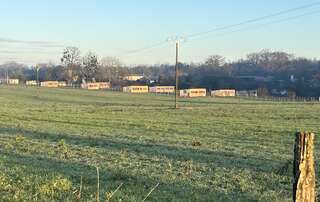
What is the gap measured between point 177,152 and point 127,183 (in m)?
7.12

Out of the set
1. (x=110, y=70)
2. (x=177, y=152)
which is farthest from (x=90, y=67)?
(x=177, y=152)

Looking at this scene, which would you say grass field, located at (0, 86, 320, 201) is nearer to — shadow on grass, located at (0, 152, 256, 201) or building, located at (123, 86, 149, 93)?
shadow on grass, located at (0, 152, 256, 201)

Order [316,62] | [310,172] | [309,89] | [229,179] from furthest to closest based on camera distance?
[316,62], [309,89], [229,179], [310,172]

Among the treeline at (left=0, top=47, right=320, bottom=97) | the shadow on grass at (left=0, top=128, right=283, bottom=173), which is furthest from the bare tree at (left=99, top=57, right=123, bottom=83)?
the shadow on grass at (left=0, top=128, right=283, bottom=173)

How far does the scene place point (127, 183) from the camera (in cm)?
1167

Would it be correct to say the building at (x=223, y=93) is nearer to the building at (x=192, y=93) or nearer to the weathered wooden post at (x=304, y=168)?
the building at (x=192, y=93)

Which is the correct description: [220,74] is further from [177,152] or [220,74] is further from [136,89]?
[177,152]

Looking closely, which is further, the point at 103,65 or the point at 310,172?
the point at 103,65

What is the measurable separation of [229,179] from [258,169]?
2.33 meters

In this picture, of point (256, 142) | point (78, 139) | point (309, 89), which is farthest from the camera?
point (309, 89)

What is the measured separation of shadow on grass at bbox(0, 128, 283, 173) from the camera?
1585cm

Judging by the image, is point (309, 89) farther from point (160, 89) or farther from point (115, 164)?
point (115, 164)

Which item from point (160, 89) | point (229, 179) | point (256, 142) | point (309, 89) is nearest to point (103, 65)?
point (160, 89)

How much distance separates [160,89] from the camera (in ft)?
449
